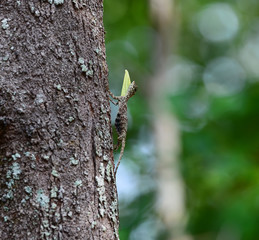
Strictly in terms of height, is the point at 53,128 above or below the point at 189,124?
below

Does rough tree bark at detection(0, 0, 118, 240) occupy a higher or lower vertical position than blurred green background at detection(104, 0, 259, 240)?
lower

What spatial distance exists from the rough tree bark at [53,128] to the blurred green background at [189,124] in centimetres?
138

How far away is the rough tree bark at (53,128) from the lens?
193cm

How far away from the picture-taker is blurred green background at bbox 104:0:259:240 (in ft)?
22.5

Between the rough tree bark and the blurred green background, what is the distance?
1.38m

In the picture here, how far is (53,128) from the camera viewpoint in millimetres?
1999

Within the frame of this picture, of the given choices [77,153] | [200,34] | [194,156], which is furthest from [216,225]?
[200,34]

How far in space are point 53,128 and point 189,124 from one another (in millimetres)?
6733

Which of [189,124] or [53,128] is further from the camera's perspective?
[189,124]

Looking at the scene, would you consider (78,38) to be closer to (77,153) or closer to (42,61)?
(42,61)

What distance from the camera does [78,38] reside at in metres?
2.14

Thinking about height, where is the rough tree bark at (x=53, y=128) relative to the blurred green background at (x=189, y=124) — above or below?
below

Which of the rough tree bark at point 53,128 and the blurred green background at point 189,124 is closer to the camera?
the rough tree bark at point 53,128

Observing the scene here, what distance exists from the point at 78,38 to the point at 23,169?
632mm
